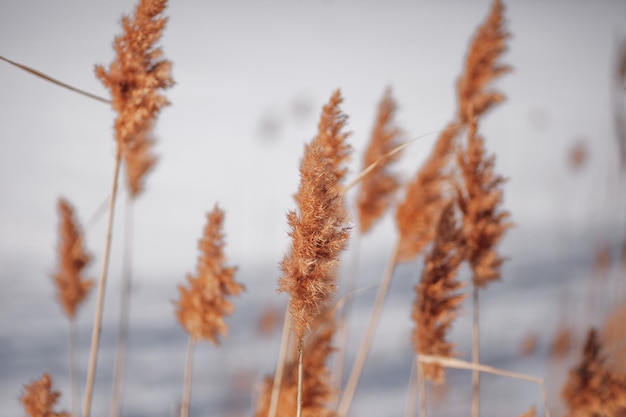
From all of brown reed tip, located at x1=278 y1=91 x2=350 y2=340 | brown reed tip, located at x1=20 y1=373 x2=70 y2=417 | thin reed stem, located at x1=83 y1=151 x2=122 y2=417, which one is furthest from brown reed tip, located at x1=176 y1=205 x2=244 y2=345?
brown reed tip, located at x1=278 y1=91 x2=350 y2=340

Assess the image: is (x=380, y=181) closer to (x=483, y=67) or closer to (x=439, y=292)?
(x=483, y=67)

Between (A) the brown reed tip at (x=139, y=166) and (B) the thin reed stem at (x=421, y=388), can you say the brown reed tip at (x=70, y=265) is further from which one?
(B) the thin reed stem at (x=421, y=388)

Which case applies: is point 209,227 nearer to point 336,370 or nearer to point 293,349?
point 293,349

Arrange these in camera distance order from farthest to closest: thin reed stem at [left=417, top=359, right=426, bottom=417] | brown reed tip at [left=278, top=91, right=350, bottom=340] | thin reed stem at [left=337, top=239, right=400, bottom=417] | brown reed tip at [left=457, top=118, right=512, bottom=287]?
1. thin reed stem at [left=337, top=239, right=400, bottom=417]
2. brown reed tip at [left=457, top=118, right=512, bottom=287]
3. thin reed stem at [left=417, top=359, right=426, bottom=417]
4. brown reed tip at [left=278, top=91, right=350, bottom=340]

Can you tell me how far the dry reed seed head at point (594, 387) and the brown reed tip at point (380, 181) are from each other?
1.55 metres

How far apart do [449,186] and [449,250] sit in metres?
0.79

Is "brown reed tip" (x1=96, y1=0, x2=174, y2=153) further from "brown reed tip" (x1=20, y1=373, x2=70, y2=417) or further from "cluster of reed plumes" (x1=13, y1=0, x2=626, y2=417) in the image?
"brown reed tip" (x1=20, y1=373, x2=70, y2=417)

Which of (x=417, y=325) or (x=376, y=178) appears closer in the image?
(x=417, y=325)

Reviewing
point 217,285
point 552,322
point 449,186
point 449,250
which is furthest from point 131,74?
point 552,322

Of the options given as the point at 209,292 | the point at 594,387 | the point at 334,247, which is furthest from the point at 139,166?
the point at 594,387

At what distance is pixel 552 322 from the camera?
6.18 m

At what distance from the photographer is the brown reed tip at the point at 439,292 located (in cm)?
264

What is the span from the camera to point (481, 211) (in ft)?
9.66

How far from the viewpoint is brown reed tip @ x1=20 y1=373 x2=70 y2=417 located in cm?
187
